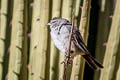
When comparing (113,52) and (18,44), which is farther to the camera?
(18,44)

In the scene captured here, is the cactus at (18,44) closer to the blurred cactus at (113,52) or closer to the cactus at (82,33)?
the cactus at (82,33)

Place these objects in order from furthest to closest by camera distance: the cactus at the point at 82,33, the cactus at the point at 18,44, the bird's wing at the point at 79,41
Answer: the cactus at the point at 18,44 < the bird's wing at the point at 79,41 < the cactus at the point at 82,33

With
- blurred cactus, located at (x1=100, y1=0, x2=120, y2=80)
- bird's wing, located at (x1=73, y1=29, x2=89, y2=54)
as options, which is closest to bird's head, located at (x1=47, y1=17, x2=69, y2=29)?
bird's wing, located at (x1=73, y1=29, x2=89, y2=54)

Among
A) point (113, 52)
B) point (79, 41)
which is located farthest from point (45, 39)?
point (113, 52)

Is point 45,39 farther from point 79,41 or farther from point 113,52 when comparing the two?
point 113,52

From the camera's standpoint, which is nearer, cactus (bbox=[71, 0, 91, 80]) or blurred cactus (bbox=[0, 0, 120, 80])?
cactus (bbox=[71, 0, 91, 80])

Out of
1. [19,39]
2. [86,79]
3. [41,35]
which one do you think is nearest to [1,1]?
[19,39]

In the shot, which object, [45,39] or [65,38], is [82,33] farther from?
[45,39]

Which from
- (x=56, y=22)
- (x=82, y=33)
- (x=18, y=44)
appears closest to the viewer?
(x=82, y=33)

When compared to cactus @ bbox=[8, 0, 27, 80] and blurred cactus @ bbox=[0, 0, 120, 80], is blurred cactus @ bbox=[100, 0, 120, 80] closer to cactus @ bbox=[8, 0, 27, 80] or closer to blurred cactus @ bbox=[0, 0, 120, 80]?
blurred cactus @ bbox=[0, 0, 120, 80]

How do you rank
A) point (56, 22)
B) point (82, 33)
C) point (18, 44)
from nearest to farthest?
point (82, 33), point (56, 22), point (18, 44)

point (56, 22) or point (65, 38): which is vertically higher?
point (56, 22)

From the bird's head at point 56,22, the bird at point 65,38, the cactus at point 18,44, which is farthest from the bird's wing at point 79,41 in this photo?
the cactus at point 18,44

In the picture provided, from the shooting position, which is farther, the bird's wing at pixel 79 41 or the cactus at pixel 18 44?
the cactus at pixel 18 44
